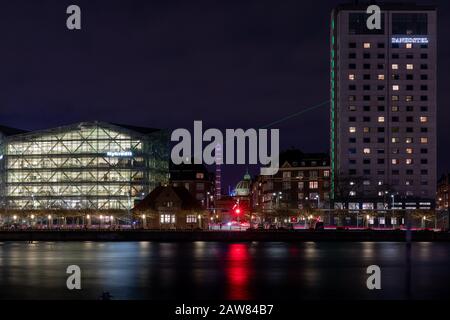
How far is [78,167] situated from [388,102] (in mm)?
74692

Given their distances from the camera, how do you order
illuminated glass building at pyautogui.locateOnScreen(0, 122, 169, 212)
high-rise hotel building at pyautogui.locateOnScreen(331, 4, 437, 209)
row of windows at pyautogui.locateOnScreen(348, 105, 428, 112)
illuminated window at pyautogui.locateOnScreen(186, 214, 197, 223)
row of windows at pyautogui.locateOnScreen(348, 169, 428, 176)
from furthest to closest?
illuminated glass building at pyautogui.locateOnScreen(0, 122, 169, 212) < row of windows at pyautogui.locateOnScreen(348, 105, 428, 112) < row of windows at pyautogui.locateOnScreen(348, 169, 428, 176) < high-rise hotel building at pyautogui.locateOnScreen(331, 4, 437, 209) < illuminated window at pyautogui.locateOnScreen(186, 214, 197, 223)

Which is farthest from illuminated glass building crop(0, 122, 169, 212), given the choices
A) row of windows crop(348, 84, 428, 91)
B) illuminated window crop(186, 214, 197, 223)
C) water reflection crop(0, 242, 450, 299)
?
water reflection crop(0, 242, 450, 299)

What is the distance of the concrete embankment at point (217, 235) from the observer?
12681 cm

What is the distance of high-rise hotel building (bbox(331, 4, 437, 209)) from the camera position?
172375mm

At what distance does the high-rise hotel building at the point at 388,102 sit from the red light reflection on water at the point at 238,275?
94681 millimetres

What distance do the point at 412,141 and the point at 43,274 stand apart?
421ft

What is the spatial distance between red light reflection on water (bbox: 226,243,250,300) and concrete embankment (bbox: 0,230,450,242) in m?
43.7

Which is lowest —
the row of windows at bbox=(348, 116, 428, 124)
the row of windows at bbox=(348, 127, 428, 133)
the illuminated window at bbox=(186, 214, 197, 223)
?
the illuminated window at bbox=(186, 214, 197, 223)

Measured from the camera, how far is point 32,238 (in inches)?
5202

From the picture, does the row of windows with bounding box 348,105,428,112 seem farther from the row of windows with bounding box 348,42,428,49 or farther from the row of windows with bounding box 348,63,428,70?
the row of windows with bounding box 348,42,428,49

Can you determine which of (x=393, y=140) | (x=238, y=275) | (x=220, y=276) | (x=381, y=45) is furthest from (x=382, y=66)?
(x=220, y=276)
